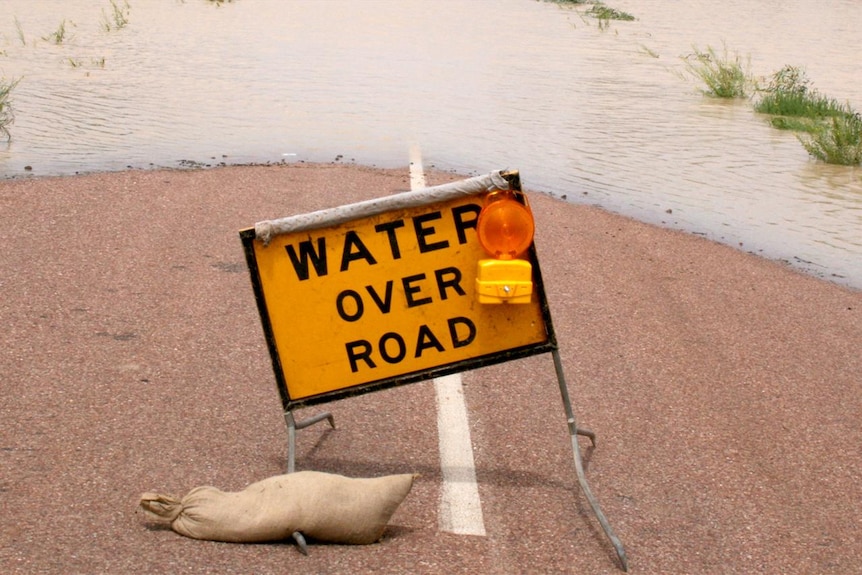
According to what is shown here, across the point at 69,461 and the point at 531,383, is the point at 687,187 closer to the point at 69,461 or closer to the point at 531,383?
the point at 531,383

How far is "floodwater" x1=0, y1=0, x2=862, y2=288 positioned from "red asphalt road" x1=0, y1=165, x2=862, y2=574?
10.4ft

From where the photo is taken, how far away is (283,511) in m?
4.89

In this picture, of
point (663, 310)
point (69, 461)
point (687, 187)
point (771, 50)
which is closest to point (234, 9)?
point (771, 50)

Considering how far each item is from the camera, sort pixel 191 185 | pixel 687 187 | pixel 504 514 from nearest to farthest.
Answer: pixel 504 514, pixel 191 185, pixel 687 187

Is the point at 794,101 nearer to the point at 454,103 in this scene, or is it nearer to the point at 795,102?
the point at 795,102

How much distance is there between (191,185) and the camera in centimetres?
1211

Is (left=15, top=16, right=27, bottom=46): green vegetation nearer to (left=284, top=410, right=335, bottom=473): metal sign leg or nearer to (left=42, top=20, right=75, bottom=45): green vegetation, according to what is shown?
(left=42, top=20, right=75, bottom=45): green vegetation

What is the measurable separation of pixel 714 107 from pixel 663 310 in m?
13.5

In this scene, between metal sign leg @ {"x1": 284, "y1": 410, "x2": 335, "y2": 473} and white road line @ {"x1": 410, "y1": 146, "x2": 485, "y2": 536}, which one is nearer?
white road line @ {"x1": 410, "y1": 146, "x2": 485, "y2": 536}

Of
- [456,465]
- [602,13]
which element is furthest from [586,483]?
[602,13]

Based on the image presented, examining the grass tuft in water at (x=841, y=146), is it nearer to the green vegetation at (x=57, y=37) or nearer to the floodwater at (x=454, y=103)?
the floodwater at (x=454, y=103)

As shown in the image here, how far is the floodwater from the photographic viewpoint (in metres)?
14.1

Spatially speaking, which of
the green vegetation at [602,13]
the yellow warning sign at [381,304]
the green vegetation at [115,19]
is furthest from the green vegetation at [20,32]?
the yellow warning sign at [381,304]

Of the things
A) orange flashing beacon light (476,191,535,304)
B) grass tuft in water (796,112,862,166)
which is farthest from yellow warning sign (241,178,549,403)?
grass tuft in water (796,112,862,166)
